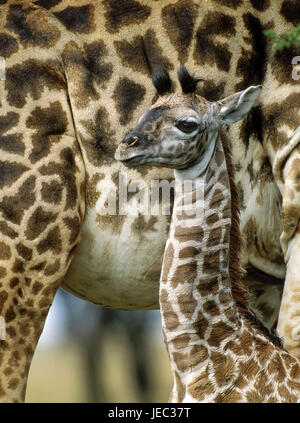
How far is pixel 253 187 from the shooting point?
6918 millimetres

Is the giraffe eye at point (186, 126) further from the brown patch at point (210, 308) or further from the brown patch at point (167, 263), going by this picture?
the brown patch at point (210, 308)

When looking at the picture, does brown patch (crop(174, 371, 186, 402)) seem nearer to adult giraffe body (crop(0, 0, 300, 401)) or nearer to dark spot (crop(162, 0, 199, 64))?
adult giraffe body (crop(0, 0, 300, 401))

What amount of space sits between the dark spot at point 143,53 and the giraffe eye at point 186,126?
1.19m

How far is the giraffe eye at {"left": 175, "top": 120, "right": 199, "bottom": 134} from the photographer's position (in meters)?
5.74

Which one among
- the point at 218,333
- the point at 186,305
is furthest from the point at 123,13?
the point at 218,333

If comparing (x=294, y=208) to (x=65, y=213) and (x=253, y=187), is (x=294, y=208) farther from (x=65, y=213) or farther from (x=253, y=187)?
(x=65, y=213)

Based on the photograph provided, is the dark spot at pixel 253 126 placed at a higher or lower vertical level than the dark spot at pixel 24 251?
higher

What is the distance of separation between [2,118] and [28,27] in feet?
1.99

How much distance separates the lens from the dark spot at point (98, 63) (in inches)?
269

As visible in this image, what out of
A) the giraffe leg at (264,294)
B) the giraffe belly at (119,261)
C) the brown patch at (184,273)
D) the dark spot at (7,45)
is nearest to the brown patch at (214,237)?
the brown patch at (184,273)

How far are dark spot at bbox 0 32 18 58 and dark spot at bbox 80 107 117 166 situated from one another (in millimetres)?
604
